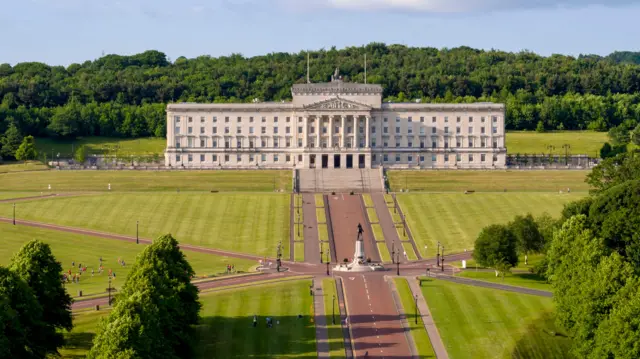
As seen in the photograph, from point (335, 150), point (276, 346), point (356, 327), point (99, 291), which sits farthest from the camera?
point (335, 150)

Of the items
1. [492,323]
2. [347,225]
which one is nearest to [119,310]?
[492,323]

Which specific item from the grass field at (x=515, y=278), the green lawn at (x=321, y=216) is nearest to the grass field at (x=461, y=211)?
the green lawn at (x=321, y=216)

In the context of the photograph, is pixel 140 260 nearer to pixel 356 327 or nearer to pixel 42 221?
pixel 356 327

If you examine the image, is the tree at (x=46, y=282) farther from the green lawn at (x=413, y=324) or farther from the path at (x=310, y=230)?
the path at (x=310, y=230)

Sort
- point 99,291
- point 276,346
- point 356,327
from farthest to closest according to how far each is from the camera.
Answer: point 99,291 → point 356,327 → point 276,346

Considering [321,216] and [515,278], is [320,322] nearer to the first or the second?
[515,278]

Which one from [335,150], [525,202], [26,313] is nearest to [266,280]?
[26,313]
